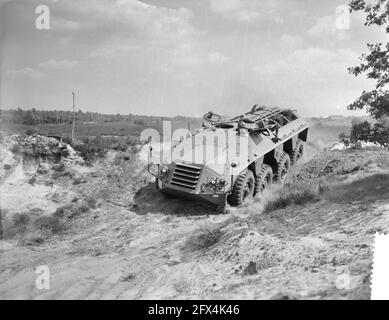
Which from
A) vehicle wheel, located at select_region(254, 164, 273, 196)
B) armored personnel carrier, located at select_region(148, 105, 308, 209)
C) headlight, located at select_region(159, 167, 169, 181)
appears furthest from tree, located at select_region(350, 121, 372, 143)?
headlight, located at select_region(159, 167, 169, 181)

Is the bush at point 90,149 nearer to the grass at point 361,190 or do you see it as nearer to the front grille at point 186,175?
the front grille at point 186,175

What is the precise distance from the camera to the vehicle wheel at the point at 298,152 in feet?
46.1

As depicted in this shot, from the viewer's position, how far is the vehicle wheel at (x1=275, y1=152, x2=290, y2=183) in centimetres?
1241

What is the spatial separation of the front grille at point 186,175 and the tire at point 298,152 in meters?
5.36

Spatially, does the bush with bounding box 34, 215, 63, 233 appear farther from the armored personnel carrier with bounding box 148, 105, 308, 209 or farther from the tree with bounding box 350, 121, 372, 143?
the tree with bounding box 350, 121, 372, 143

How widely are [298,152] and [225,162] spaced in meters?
5.59

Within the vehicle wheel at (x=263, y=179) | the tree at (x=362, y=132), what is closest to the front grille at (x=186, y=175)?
the vehicle wheel at (x=263, y=179)

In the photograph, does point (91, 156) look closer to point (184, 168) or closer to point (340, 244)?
point (184, 168)

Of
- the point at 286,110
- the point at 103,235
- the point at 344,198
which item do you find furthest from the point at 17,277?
the point at 286,110

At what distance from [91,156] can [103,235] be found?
4716mm

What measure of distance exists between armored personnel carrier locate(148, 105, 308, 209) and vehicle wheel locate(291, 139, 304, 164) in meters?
0.98

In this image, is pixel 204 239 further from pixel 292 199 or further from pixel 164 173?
pixel 164 173

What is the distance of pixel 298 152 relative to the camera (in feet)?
48.2

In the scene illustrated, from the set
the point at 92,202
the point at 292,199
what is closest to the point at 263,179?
the point at 292,199
